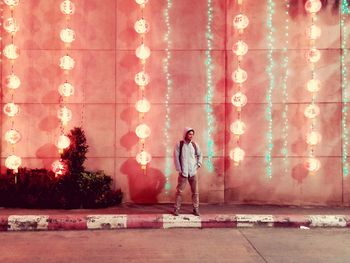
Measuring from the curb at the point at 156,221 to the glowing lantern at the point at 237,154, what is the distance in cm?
172

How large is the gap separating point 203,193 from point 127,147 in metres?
2.03

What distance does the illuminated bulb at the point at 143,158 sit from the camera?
9.47 meters

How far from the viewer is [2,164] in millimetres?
9734

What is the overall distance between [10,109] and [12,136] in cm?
59

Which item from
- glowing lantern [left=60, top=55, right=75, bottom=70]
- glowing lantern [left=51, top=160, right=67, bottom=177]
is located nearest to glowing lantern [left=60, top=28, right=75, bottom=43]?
glowing lantern [left=60, top=55, right=75, bottom=70]

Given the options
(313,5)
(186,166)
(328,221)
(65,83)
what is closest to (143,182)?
(186,166)

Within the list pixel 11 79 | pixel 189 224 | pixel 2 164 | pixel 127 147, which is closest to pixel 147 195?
pixel 127 147

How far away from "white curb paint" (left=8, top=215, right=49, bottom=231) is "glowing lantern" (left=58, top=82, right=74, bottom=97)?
2883 mm

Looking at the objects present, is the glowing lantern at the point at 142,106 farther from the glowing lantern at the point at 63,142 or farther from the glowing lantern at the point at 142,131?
the glowing lantern at the point at 63,142

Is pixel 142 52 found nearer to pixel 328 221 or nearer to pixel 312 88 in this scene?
pixel 312 88

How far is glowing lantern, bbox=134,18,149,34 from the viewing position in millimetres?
9398

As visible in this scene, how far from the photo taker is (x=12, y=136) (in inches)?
368

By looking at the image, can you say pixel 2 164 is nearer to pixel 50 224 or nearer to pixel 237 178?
pixel 50 224

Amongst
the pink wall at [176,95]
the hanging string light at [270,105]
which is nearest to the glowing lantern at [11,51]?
the pink wall at [176,95]
